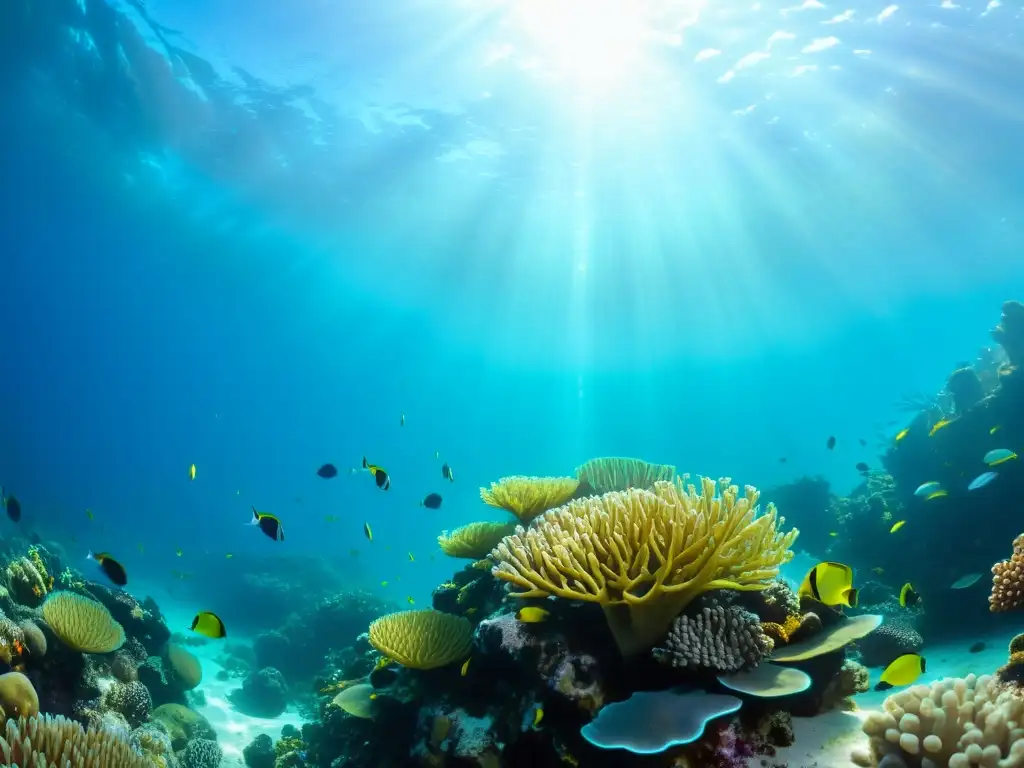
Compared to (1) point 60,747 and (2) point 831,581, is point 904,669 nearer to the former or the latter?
(2) point 831,581

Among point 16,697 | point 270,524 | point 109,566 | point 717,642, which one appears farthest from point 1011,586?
point 109,566

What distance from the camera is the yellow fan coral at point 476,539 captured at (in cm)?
601

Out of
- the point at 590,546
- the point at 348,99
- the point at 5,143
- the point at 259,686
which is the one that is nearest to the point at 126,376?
the point at 5,143

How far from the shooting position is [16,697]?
425cm

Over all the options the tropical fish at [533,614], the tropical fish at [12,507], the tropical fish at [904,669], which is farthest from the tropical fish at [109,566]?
the tropical fish at [904,669]

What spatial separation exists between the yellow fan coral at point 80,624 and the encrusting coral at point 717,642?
612cm

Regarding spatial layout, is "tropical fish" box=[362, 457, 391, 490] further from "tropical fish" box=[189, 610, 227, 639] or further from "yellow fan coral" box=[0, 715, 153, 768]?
"yellow fan coral" box=[0, 715, 153, 768]

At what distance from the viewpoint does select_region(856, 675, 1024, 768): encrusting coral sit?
2.38 meters

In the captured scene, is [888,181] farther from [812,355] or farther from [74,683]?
[812,355]

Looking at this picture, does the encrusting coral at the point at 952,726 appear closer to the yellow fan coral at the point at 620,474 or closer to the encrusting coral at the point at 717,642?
the encrusting coral at the point at 717,642

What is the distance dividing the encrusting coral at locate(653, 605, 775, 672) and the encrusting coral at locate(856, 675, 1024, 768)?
2.09ft

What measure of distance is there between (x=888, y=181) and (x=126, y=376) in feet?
317

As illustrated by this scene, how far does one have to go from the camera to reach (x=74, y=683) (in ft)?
18.8

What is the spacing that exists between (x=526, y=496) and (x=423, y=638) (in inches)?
71.1
